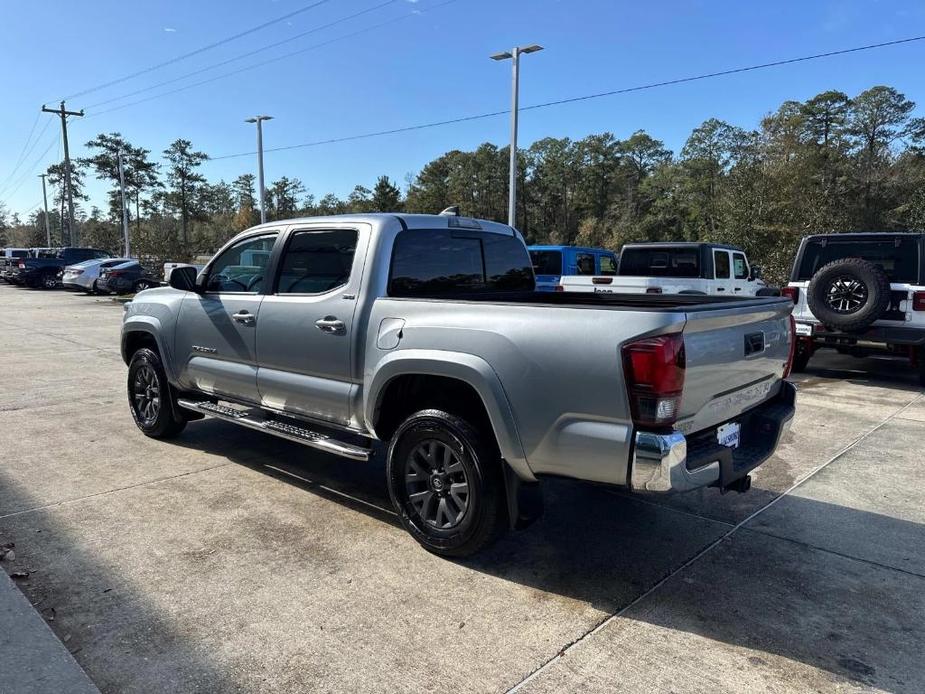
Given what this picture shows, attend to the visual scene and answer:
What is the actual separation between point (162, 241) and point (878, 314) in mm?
41636

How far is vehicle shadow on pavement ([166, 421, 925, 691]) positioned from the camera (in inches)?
112

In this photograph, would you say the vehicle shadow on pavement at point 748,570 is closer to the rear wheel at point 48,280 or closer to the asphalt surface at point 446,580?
the asphalt surface at point 446,580

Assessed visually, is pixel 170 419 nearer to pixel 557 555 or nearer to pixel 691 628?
pixel 557 555

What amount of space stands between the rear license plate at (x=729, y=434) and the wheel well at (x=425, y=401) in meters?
1.17

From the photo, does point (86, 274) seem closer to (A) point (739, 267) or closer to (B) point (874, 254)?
(A) point (739, 267)

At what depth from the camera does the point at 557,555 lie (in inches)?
145

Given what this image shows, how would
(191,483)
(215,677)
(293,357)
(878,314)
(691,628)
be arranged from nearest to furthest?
(215,677)
(691,628)
(293,357)
(191,483)
(878,314)

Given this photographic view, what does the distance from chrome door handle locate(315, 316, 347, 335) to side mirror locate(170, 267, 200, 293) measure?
167 centimetres

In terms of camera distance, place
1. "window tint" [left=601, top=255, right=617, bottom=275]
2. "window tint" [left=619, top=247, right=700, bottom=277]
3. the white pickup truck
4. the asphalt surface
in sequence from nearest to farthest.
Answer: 1. the asphalt surface
2. the white pickup truck
3. "window tint" [left=619, top=247, right=700, bottom=277]
4. "window tint" [left=601, top=255, right=617, bottom=275]

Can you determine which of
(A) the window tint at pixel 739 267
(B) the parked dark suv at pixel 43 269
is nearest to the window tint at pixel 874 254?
(A) the window tint at pixel 739 267

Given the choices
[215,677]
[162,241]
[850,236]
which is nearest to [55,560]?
[215,677]

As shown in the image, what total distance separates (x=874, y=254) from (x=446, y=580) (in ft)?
27.8

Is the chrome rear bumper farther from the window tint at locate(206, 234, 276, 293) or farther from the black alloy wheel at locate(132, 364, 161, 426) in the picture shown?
the black alloy wheel at locate(132, 364, 161, 426)

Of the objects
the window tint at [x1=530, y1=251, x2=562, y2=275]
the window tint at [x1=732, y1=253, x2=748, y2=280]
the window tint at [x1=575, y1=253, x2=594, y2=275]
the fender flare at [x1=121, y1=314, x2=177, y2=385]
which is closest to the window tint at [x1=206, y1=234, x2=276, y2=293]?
the fender flare at [x1=121, y1=314, x2=177, y2=385]
